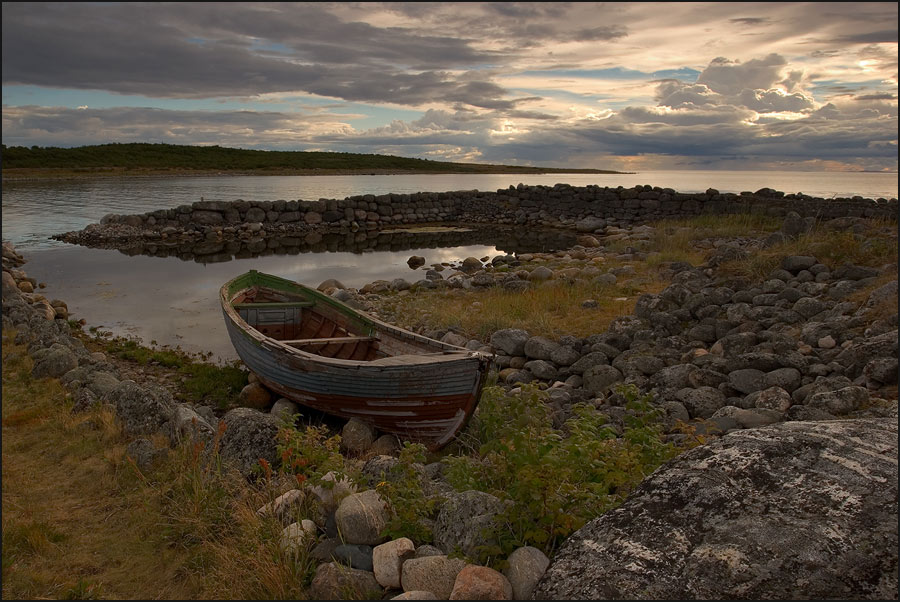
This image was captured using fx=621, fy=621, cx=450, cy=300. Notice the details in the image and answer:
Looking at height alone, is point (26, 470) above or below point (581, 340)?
below

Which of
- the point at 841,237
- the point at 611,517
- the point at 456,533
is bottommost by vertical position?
the point at 456,533

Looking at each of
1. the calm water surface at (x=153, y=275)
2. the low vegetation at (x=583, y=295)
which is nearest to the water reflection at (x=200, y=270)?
the calm water surface at (x=153, y=275)

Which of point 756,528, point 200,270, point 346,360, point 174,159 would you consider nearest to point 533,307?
point 346,360

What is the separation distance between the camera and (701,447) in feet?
10.7

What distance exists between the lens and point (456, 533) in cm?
360

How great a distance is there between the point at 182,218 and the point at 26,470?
2539 cm

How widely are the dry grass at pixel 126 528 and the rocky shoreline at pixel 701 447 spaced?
10.0 inches

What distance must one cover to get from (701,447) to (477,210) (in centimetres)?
3323

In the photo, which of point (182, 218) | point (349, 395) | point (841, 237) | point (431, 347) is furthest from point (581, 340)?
point (182, 218)

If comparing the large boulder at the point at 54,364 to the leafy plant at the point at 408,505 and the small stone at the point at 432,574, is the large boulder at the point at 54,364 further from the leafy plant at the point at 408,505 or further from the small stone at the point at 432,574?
the small stone at the point at 432,574

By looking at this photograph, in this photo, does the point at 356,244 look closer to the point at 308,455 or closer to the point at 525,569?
the point at 308,455

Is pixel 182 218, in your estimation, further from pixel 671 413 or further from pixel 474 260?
pixel 671 413

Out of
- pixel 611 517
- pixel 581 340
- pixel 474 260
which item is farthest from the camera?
pixel 474 260

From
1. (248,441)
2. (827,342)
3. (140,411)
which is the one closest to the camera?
(248,441)
